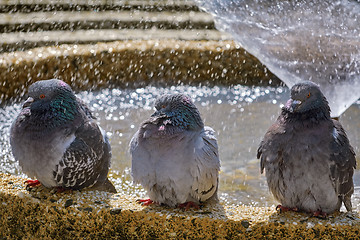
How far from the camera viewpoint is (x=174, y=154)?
3275 millimetres

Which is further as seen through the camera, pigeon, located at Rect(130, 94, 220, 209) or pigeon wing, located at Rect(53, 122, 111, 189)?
pigeon wing, located at Rect(53, 122, 111, 189)

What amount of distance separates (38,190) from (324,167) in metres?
2.04

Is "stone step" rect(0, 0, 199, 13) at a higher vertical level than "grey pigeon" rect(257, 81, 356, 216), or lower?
higher

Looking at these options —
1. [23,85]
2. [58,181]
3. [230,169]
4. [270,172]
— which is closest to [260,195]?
[230,169]

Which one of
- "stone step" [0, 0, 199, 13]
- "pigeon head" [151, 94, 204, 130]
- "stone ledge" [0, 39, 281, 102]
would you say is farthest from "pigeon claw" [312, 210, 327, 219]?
"stone step" [0, 0, 199, 13]

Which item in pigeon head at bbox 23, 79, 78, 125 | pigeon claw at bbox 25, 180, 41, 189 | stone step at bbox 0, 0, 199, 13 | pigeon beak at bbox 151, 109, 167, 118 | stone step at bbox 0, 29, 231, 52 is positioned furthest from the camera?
stone step at bbox 0, 0, 199, 13

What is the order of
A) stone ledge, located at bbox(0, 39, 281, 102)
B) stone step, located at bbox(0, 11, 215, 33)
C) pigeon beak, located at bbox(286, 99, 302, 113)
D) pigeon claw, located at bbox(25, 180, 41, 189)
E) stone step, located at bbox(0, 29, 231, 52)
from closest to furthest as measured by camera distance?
pigeon beak, located at bbox(286, 99, 302, 113) < pigeon claw, located at bbox(25, 180, 41, 189) < stone ledge, located at bbox(0, 39, 281, 102) < stone step, located at bbox(0, 29, 231, 52) < stone step, located at bbox(0, 11, 215, 33)

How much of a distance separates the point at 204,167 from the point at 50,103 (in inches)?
44.8

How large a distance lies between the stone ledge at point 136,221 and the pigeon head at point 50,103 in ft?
1.89

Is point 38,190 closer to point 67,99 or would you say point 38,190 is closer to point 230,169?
point 67,99

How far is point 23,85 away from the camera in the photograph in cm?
717

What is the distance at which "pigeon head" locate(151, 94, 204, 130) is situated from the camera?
334 centimetres

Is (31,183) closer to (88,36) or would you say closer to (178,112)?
(178,112)

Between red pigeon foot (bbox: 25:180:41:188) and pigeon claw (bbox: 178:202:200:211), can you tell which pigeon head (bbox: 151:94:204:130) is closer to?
pigeon claw (bbox: 178:202:200:211)
